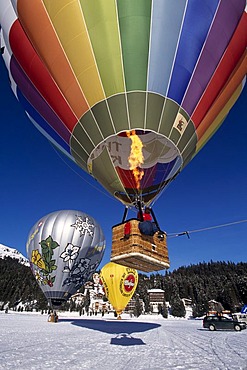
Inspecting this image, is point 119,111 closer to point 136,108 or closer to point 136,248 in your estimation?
point 136,108

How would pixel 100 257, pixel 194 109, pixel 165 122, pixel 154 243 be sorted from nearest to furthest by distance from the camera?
pixel 154 243, pixel 165 122, pixel 194 109, pixel 100 257

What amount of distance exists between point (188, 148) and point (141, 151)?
5.38 ft

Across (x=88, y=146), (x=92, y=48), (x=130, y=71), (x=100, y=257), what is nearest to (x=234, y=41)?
(x=130, y=71)

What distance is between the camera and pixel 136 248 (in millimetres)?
6383

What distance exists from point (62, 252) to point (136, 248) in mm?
11096

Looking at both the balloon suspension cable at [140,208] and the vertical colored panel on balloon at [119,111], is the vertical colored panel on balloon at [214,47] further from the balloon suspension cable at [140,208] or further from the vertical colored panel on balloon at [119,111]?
the balloon suspension cable at [140,208]

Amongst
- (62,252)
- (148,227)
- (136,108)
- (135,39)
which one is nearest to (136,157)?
(136,108)

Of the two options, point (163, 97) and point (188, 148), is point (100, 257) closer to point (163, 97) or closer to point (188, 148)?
point (188, 148)

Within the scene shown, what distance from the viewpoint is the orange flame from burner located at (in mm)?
7531

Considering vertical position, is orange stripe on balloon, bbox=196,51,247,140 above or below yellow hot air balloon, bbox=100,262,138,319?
above

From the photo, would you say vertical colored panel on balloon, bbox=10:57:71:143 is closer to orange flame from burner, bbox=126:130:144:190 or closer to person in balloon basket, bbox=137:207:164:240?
orange flame from burner, bbox=126:130:144:190

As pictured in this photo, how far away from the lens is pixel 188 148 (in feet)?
27.3

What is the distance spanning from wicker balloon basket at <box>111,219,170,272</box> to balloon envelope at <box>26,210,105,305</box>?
10107 millimetres

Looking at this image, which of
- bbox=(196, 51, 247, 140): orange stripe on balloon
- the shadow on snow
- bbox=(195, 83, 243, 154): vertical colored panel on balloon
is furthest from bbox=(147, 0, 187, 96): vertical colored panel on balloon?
the shadow on snow
